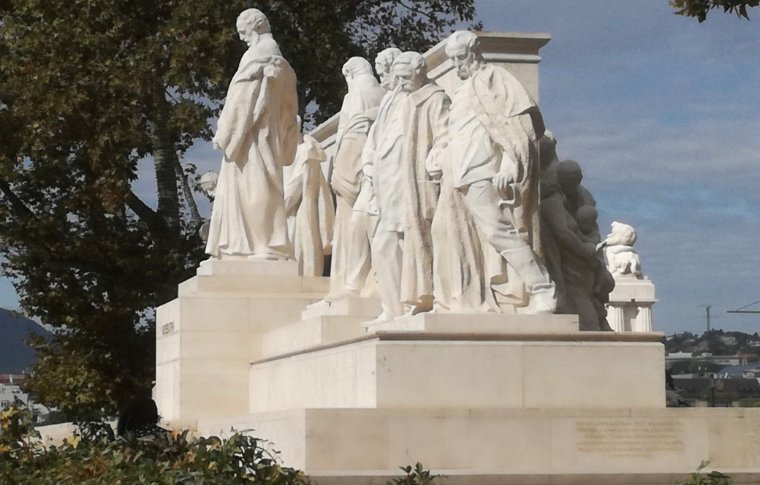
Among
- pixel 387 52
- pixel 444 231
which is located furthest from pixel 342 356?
pixel 387 52

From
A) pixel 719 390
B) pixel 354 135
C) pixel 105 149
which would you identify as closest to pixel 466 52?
pixel 354 135

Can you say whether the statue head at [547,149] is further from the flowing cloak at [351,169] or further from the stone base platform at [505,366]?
the flowing cloak at [351,169]

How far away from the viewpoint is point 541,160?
53.7 feet

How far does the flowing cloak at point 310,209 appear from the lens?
74.8 ft

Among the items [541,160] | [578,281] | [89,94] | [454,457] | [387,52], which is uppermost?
[89,94]

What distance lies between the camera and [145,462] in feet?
40.5

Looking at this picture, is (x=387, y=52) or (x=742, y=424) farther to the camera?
(x=387, y=52)

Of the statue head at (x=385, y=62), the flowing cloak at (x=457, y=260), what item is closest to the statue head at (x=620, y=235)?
the statue head at (x=385, y=62)

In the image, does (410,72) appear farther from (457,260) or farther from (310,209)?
(310,209)

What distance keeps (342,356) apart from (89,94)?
1586cm

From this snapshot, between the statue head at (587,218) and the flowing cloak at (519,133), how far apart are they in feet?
3.75

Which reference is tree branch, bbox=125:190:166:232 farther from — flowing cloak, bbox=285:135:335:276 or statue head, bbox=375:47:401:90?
statue head, bbox=375:47:401:90

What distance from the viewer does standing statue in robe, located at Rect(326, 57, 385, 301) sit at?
20234 millimetres

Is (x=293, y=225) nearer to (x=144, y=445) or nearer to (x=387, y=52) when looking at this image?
(x=387, y=52)
